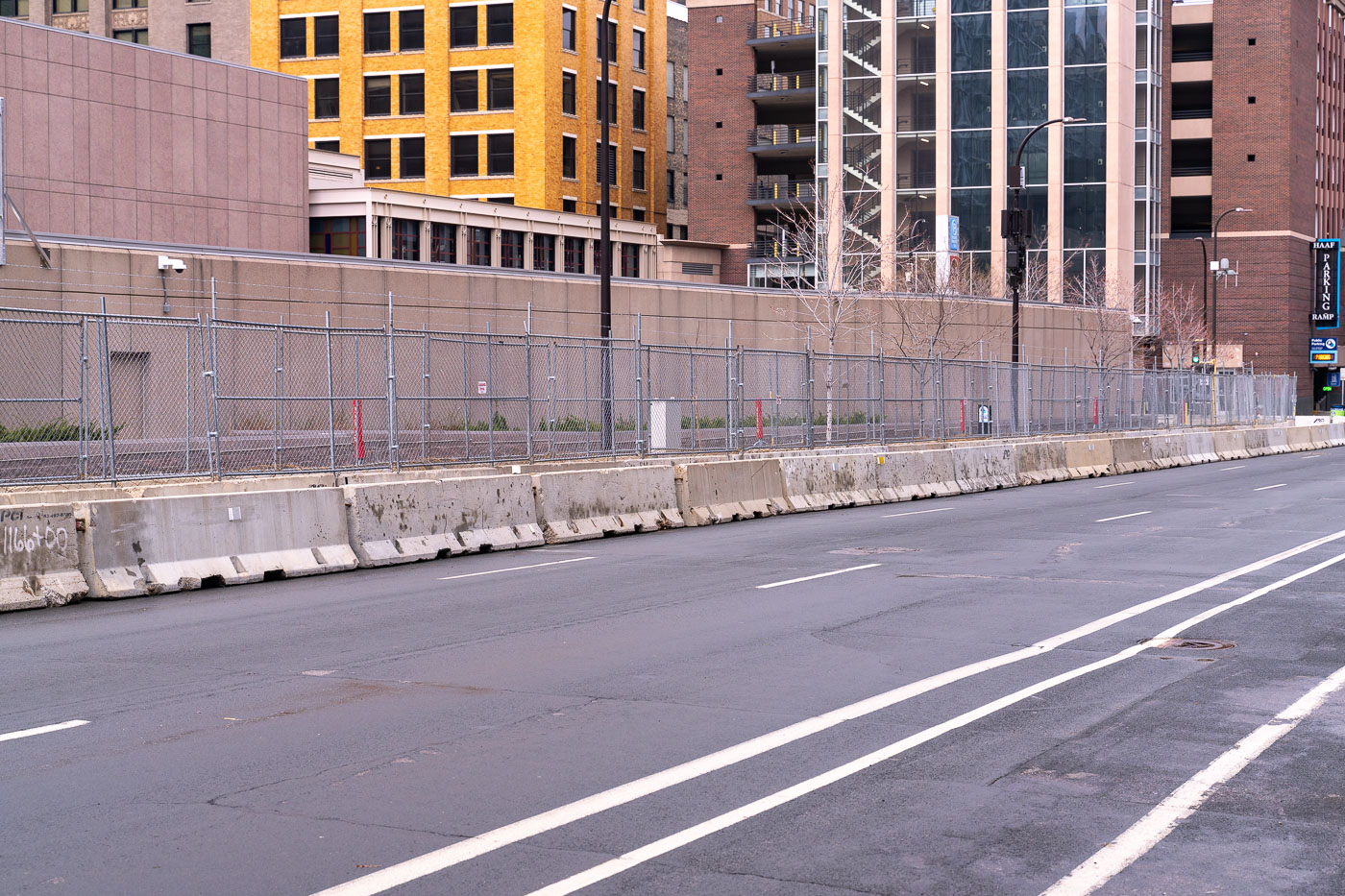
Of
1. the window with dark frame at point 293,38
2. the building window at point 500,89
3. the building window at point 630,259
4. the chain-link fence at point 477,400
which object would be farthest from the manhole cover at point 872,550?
the window with dark frame at point 293,38

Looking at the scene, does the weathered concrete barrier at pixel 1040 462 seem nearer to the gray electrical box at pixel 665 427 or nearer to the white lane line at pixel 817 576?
the gray electrical box at pixel 665 427

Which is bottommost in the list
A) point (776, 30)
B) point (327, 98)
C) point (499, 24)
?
point (327, 98)

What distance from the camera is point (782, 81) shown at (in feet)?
284

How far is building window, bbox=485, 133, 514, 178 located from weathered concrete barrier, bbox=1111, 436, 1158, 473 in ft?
143

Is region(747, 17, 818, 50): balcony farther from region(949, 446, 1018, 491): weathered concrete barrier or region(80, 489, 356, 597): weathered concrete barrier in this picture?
region(80, 489, 356, 597): weathered concrete barrier

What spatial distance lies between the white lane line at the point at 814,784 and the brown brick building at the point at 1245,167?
83.3 metres

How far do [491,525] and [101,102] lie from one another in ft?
126

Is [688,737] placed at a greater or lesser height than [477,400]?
lesser

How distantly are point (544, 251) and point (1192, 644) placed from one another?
62.7 m

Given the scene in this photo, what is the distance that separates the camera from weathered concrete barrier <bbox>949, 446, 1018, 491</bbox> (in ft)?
98.2

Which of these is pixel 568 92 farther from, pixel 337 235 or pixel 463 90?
pixel 337 235

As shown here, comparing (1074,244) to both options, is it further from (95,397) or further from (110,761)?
(110,761)

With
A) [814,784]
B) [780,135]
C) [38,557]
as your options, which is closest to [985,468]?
[38,557]

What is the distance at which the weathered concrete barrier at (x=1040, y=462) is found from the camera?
108 feet
